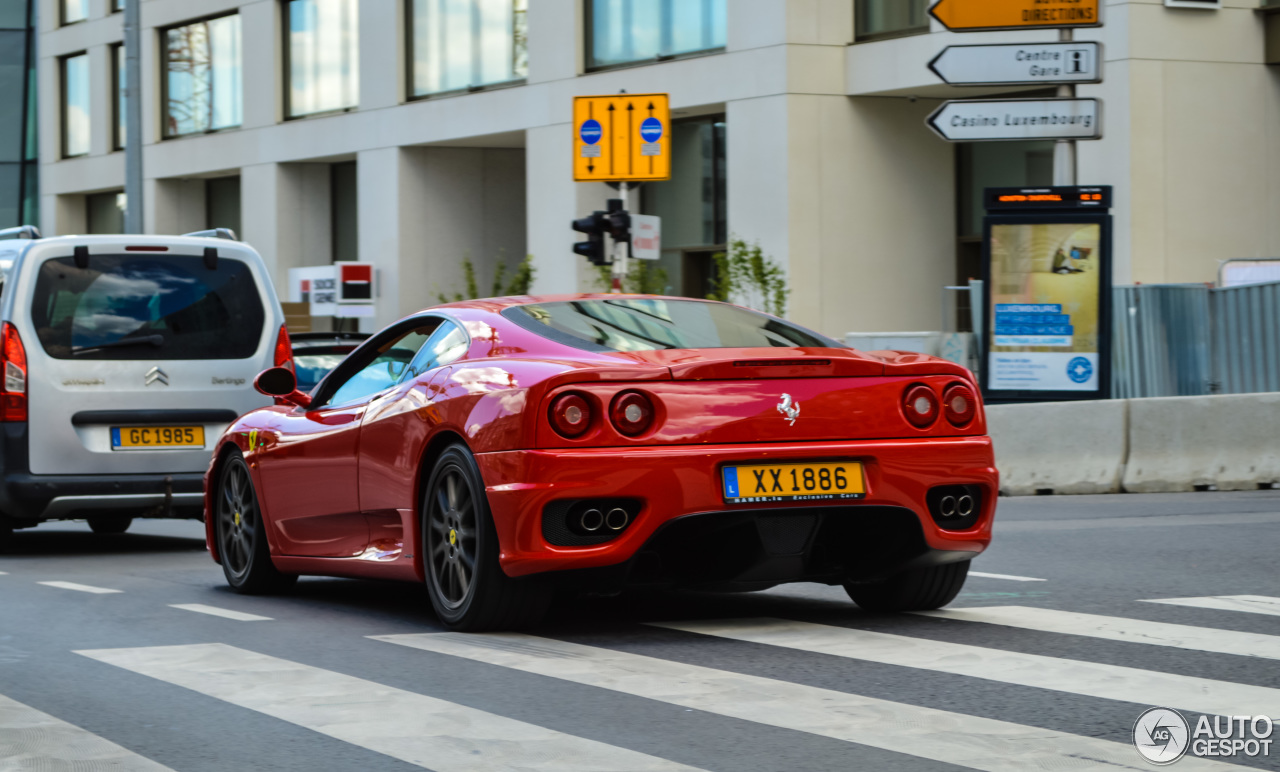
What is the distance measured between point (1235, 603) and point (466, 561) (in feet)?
10.0

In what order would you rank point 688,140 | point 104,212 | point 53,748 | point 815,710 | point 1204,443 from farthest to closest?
point 104,212, point 688,140, point 1204,443, point 815,710, point 53,748

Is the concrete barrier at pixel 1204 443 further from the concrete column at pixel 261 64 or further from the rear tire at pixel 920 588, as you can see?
the concrete column at pixel 261 64

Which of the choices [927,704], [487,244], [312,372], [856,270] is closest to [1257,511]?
[312,372]

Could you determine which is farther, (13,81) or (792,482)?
(13,81)

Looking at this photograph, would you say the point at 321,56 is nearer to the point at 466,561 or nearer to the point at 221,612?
the point at 221,612

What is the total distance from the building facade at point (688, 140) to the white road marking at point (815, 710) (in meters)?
18.0

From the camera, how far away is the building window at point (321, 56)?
113ft

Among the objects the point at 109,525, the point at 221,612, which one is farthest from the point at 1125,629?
the point at 109,525

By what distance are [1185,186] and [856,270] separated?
191 inches

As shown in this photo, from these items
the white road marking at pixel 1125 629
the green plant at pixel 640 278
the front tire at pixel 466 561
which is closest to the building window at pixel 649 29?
the green plant at pixel 640 278

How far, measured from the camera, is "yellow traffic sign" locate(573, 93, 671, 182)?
60.6 feet

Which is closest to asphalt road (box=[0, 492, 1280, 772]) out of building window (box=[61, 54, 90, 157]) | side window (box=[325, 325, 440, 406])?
side window (box=[325, 325, 440, 406])

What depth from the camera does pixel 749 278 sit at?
23.3 metres

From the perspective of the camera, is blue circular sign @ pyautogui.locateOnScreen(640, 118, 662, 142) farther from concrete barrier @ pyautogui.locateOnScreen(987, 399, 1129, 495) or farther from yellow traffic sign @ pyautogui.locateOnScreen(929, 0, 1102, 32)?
concrete barrier @ pyautogui.locateOnScreen(987, 399, 1129, 495)
